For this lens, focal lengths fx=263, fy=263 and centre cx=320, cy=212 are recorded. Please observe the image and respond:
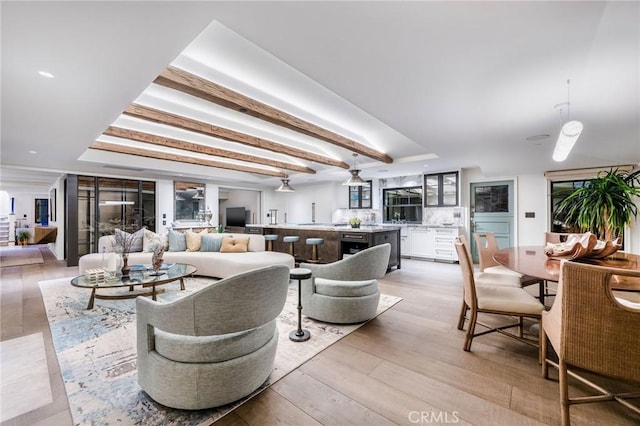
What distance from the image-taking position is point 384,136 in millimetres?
4629

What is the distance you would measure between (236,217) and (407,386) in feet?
27.7

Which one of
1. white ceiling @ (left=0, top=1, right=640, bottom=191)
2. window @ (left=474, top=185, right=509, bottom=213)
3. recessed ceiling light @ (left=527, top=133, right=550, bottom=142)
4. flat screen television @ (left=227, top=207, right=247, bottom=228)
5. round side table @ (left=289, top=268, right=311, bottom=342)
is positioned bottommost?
round side table @ (left=289, top=268, right=311, bottom=342)

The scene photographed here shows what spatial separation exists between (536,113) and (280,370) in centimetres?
375

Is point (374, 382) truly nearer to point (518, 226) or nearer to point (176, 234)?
point (176, 234)

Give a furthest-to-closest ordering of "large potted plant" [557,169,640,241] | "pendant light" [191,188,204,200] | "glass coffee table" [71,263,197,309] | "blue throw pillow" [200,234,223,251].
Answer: "pendant light" [191,188,204,200], "blue throw pillow" [200,234,223,251], "large potted plant" [557,169,640,241], "glass coffee table" [71,263,197,309]

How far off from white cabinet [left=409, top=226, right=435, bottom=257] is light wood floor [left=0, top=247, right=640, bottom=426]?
407cm

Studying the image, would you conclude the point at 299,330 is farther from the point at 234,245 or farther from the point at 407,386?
the point at 234,245

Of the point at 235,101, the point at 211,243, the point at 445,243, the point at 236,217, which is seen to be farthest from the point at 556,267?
the point at 236,217

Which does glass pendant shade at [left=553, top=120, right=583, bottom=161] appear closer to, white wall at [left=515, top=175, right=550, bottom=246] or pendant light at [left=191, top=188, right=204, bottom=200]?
white wall at [left=515, top=175, right=550, bottom=246]

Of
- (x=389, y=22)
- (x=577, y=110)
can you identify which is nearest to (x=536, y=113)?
(x=577, y=110)

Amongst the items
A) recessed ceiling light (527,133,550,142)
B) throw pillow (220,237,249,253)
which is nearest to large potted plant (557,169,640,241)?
recessed ceiling light (527,133,550,142)

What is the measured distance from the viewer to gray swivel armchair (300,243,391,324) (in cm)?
274

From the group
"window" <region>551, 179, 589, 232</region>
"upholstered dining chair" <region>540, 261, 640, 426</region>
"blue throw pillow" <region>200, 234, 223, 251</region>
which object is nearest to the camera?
"upholstered dining chair" <region>540, 261, 640, 426</region>

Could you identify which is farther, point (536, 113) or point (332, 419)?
point (536, 113)
